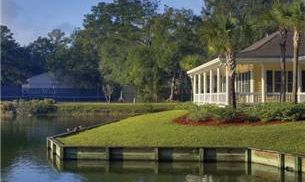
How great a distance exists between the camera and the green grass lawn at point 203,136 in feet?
96.0

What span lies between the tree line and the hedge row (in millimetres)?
31604

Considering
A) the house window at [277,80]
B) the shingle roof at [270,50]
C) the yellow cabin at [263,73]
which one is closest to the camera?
the yellow cabin at [263,73]

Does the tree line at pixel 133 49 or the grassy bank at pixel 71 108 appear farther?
the tree line at pixel 133 49

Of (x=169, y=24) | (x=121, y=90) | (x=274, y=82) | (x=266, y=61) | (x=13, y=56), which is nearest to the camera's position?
(x=266, y=61)

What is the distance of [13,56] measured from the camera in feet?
368

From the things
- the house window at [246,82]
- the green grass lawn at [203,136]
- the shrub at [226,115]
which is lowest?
the green grass lawn at [203,136]

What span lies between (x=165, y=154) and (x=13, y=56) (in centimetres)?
8751

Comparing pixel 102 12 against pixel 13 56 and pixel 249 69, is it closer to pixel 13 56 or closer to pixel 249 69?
→ pixel 13 56

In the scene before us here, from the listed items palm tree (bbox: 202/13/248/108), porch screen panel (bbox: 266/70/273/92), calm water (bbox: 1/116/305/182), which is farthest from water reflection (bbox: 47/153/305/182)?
porch screen panel (bbox: 266/70/273/92)

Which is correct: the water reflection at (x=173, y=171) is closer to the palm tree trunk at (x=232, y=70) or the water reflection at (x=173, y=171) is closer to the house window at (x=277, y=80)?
the palm tree trunk at (x=232, y=70)

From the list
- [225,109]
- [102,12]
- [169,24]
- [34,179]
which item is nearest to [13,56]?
[102,12]

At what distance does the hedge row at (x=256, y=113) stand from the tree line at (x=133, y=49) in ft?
104

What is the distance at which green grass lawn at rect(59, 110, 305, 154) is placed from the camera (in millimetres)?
29253

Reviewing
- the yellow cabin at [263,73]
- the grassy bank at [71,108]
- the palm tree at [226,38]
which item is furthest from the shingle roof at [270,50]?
the grassy bank at [71,108]
